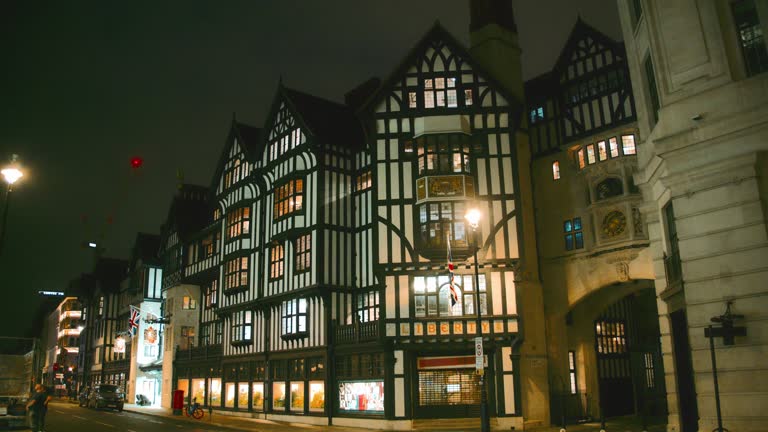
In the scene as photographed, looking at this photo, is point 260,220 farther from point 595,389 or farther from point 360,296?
point 595,389

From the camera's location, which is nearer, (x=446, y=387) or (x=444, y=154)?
(x=446, y=387)

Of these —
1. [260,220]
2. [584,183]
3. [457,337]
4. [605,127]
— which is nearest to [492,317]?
[457,337]

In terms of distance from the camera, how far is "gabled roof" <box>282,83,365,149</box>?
3384cm

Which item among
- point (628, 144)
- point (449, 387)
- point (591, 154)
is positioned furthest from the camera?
point (591, 154)

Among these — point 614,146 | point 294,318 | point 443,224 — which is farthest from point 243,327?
point 614,146

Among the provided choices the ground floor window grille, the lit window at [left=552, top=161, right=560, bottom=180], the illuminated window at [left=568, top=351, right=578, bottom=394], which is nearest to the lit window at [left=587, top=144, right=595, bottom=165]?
the lit window at [left=552, top=161, right=560, bottom=180]

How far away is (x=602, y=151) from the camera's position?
2889cm

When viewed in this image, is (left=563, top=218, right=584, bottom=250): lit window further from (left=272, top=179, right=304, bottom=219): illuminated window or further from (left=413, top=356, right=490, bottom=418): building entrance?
(left=272, top=179, right=304, bottom=219): illuminated window

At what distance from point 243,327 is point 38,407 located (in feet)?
62.0

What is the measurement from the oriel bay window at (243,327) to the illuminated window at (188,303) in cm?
1024

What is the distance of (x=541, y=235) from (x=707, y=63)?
16.2 m

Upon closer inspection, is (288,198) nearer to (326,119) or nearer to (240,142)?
(326,119)

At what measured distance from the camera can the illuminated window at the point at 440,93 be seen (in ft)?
98.0

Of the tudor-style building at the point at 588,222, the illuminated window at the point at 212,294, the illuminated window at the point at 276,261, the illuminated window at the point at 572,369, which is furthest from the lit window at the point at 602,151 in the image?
the illuminated window at the point at 212,294
